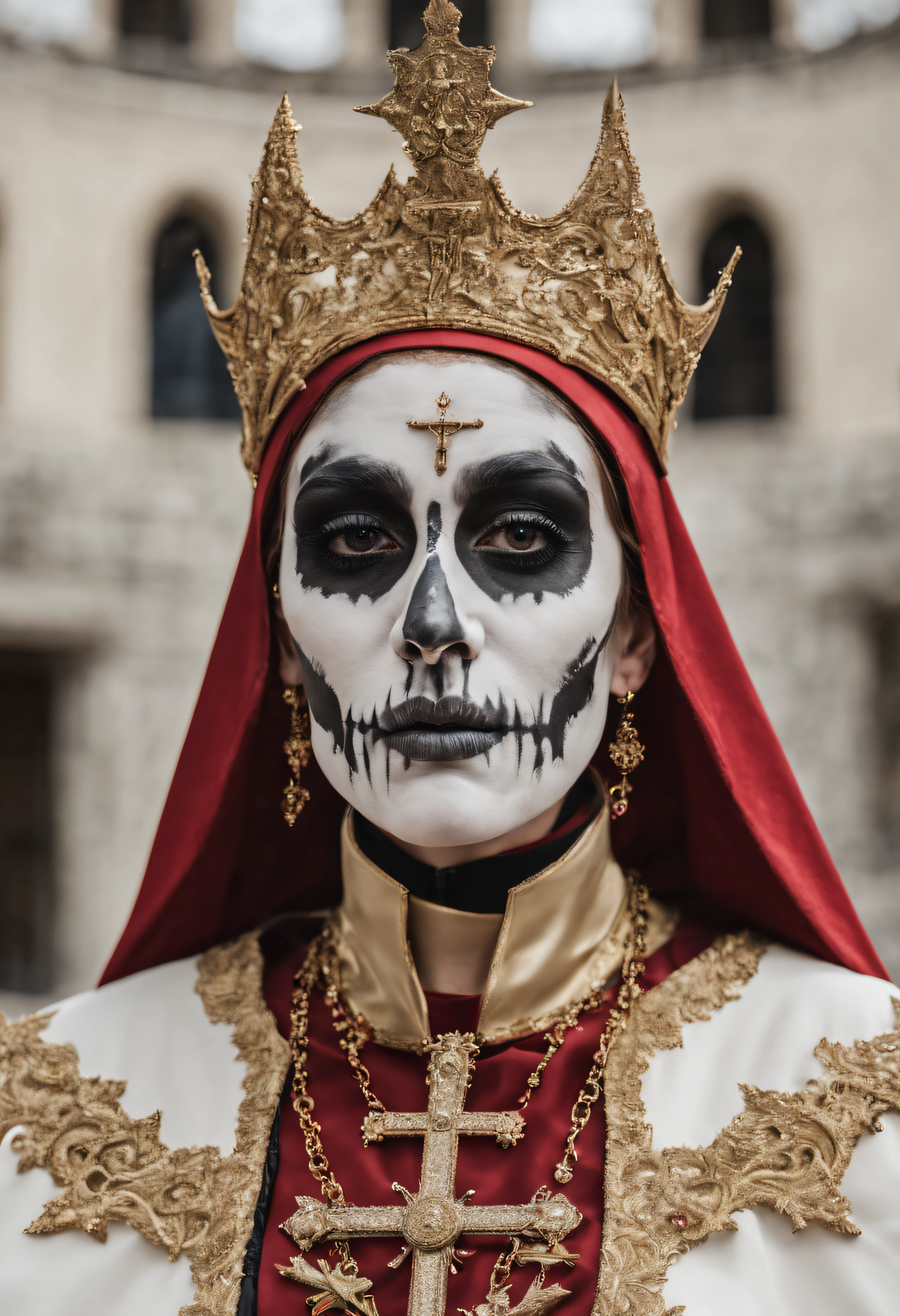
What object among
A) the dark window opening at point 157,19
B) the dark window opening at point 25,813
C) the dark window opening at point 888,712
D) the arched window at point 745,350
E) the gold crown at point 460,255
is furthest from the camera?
the dark window opening at point 157,19

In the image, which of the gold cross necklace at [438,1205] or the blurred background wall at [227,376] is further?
the blurred background wall at [227,376]

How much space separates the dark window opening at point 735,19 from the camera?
35.4ft

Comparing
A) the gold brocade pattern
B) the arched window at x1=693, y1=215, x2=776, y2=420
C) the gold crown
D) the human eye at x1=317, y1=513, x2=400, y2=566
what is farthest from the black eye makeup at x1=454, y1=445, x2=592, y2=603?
the arched window at x1=693, y1=215, x2=776, y2=420

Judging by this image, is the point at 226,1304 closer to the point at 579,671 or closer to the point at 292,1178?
the point at 292,1178

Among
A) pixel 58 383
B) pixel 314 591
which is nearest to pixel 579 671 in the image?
pixel 314 591

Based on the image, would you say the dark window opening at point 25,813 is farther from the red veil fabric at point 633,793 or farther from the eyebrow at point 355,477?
the eyebrow at point 355,477

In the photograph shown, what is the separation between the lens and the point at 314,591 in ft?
7.75

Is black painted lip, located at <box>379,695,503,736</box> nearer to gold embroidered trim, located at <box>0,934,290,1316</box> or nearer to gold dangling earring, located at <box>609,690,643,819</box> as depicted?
gold dangling earring, located at <box>609,690,643,819</box>

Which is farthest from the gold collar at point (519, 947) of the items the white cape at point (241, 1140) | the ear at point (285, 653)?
the ear at point (285, 653)

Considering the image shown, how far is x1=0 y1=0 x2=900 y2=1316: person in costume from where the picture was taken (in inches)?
82.8

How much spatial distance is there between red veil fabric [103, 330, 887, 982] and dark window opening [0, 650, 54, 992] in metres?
6.84

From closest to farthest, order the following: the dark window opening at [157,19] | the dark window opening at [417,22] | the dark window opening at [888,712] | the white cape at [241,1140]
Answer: the white cape at [241,1140], the dark window opening at [888,712], the dark window opening at [417,22], the dark window opening at [157,19]

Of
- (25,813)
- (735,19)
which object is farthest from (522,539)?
(735,19)

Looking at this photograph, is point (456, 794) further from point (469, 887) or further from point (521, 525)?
point (521, 525)
